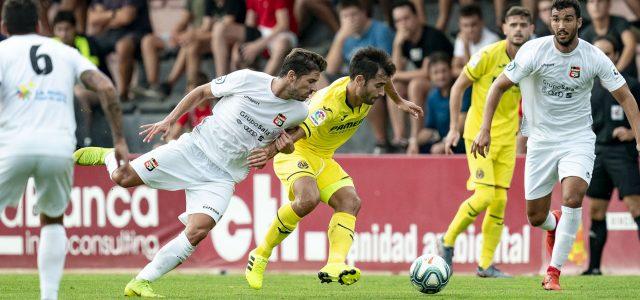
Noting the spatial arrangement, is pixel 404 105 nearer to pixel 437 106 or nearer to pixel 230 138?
pixel 230 138

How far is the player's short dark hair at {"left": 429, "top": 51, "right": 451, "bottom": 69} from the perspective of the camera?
1573 cm

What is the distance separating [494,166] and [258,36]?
20.8 ft

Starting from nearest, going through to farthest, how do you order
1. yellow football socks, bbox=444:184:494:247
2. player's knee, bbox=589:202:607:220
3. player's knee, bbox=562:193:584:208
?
player's knee, bbox=562:193:584:208
yellow football socks, bbox=444:184:494:247
player's knee, bbox=589:202:607:220

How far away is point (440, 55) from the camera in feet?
51.7

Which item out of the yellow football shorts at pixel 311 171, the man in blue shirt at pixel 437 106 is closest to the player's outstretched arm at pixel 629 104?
the yellow football shorts at pixel 311 171

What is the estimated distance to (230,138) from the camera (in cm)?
1017

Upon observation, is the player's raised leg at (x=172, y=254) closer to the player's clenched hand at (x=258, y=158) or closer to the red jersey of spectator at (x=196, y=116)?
the player's clenched hand at (x=258, y=158)

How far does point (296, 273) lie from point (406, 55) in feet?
12.8

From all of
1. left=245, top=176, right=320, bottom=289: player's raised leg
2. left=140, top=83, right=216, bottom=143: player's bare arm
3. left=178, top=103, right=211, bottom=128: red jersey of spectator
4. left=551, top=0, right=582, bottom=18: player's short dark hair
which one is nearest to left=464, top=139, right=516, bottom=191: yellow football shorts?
left=245, top=176, right=320, bottom=289: player's raised leg

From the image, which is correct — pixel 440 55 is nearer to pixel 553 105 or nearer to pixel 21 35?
pixel 553 105

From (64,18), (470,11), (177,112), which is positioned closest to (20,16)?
(177,112)

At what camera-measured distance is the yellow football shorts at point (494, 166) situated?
480 inches

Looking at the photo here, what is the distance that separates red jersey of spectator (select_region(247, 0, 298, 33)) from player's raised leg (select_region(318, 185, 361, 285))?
22.8 ft

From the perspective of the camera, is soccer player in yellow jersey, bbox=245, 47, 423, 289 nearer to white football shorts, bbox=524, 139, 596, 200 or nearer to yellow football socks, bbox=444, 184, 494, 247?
white football shorts, bbox=524, 139, 596, 200
